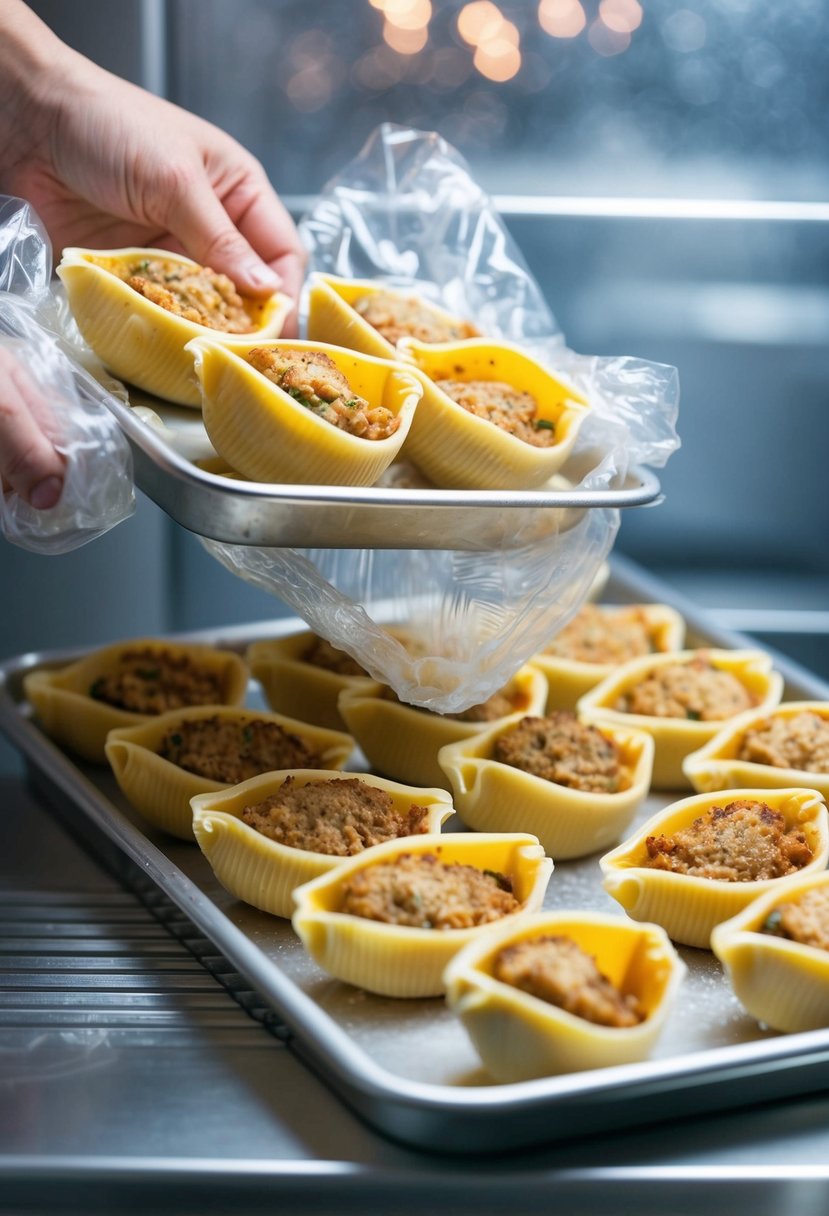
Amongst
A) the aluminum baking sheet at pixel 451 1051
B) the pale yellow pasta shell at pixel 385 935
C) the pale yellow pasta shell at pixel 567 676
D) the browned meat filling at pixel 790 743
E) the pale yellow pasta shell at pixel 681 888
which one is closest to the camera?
the aluminum baking sheet at pixel 451 1051

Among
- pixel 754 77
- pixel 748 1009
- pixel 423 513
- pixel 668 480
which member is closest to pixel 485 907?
pixel 748 1009

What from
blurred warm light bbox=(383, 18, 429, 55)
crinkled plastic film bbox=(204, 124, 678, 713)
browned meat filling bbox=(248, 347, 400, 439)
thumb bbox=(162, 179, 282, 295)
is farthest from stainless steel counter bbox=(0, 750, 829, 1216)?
blurred warm light bbox=(383, 18, 429, 55)

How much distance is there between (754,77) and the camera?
195 cm

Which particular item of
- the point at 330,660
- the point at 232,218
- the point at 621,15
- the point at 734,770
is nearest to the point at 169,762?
the point at 330,660

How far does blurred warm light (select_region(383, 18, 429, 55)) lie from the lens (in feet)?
6.27

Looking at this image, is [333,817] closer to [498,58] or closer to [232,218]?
[232,218]

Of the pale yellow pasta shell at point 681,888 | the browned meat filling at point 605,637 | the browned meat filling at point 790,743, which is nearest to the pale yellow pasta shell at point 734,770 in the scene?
the browned meat filling at point 790,743

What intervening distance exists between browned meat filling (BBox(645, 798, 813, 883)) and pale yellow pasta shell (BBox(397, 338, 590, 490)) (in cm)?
34

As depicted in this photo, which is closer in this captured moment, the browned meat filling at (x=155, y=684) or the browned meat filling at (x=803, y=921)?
the browned meat filling at (x=803, y=921)

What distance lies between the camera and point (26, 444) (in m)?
1.12

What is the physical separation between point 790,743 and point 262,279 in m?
0.70

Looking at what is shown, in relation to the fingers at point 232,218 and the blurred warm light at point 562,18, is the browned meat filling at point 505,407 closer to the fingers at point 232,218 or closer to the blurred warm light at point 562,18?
the fingers at point 232,218

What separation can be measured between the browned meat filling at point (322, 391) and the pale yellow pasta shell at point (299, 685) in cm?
45

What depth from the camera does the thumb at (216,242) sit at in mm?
1409
